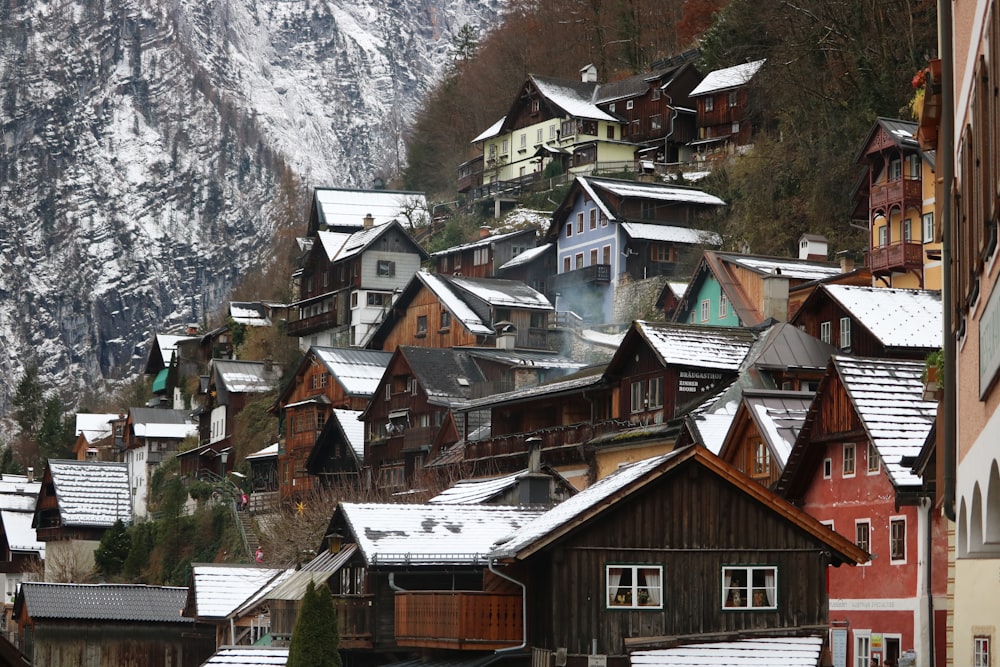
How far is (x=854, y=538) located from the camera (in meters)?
37.6

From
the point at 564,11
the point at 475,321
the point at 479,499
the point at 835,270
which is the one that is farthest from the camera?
the point at 564,11

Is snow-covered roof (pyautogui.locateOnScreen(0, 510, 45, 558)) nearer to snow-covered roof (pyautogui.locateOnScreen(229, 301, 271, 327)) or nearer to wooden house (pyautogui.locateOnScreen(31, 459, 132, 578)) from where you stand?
wooden house (pyautogui.locateOnScreen(31, 459, 132, 578))

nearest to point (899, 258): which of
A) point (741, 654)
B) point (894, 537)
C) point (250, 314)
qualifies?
point (894, 537)

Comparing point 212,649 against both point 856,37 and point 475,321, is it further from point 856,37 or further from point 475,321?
point 856,37

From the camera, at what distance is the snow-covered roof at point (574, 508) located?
34.7 m

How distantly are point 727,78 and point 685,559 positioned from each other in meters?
67.1

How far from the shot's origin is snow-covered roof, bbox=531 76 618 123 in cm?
10756

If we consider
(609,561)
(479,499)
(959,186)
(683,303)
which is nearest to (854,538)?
(609,561)

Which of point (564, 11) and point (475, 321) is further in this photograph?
point (564, 11)

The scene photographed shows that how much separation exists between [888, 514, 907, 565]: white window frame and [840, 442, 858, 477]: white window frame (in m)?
1.66

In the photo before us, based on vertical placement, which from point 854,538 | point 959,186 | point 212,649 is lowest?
point 212,649

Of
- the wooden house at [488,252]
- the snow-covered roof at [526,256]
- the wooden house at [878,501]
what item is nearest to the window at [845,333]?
the wooden house at [878,501]

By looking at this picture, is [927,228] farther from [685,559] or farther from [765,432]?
[685,559]

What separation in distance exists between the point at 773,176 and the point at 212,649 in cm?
3759
